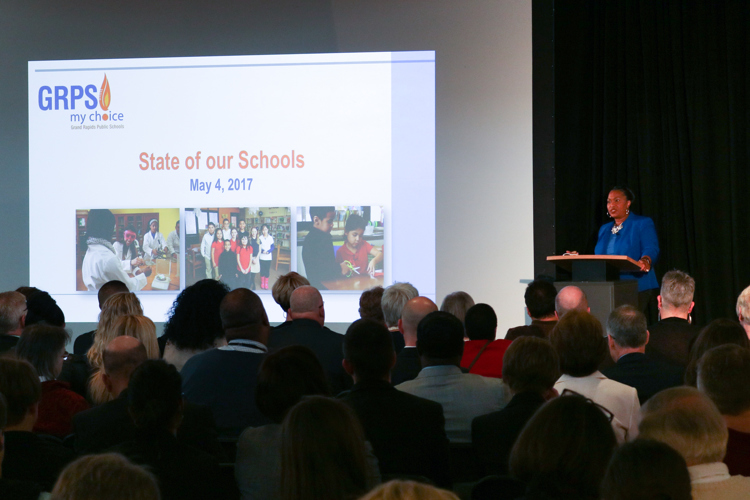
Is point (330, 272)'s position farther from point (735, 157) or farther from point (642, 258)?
point (735, 157)

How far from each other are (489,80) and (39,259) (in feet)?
12.8

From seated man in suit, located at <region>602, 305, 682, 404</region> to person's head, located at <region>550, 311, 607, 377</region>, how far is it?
360 mm

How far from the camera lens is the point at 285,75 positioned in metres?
5.89

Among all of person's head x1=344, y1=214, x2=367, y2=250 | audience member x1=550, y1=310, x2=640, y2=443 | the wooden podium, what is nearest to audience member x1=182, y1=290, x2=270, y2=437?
audience member x1=550, y1=310, x2=640, y2=443

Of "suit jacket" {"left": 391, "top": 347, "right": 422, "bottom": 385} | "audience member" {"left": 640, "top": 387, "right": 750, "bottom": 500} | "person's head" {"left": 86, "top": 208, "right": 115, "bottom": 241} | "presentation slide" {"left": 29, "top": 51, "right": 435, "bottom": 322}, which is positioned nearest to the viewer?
"audience member" {"left": 640, "top": 387, "right": 750, "bottom": 500}

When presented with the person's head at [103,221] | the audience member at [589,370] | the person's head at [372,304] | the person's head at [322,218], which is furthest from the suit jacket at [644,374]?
the person's head at [103,221]

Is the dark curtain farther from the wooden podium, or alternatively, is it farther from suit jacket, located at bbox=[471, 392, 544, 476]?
suit jacket, located at bbox=[471, 392, 544, 476]

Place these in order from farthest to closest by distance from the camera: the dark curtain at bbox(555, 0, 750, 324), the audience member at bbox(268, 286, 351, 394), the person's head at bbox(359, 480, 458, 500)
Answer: the dark curtain at bbox(555, 0, 750, 324)
the audience member at bbox(268, 286, 351, 394)
the person's head at bbox(359, 480, 458, 500)

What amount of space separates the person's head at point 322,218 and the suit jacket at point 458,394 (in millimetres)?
3280

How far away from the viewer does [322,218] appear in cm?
586

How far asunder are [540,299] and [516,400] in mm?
1741

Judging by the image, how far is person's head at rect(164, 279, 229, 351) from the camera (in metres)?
3.39

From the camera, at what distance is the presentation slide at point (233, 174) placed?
19.0 feet

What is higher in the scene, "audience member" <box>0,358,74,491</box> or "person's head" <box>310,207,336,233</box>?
"person's head" <box>310,207,336,233</box>
